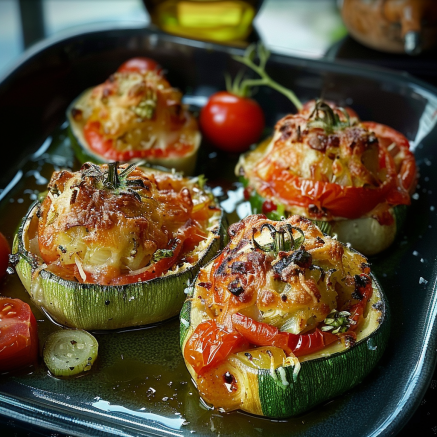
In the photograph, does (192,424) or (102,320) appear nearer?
(192,424)

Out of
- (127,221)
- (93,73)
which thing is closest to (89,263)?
(127,221)

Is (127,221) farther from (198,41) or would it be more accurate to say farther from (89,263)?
(198,41)

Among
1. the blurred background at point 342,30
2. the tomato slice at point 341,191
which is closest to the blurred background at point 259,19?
the blurred background at point 342,30

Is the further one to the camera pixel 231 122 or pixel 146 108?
pixel 231 122

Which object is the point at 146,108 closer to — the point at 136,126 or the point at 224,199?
the point at 136,126

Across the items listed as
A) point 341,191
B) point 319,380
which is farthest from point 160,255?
point 341,191

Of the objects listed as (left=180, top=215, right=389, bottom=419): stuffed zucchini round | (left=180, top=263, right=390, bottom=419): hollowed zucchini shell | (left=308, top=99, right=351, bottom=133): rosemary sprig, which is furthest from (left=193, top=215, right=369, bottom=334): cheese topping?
(left=308, top=99, right=351, bottom=133): rosemary sprig

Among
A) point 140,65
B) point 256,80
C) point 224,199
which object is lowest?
point 224,199

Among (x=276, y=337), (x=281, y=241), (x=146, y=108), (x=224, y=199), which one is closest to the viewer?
(x=276, y=337)

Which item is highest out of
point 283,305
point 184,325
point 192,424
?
point 283,305
